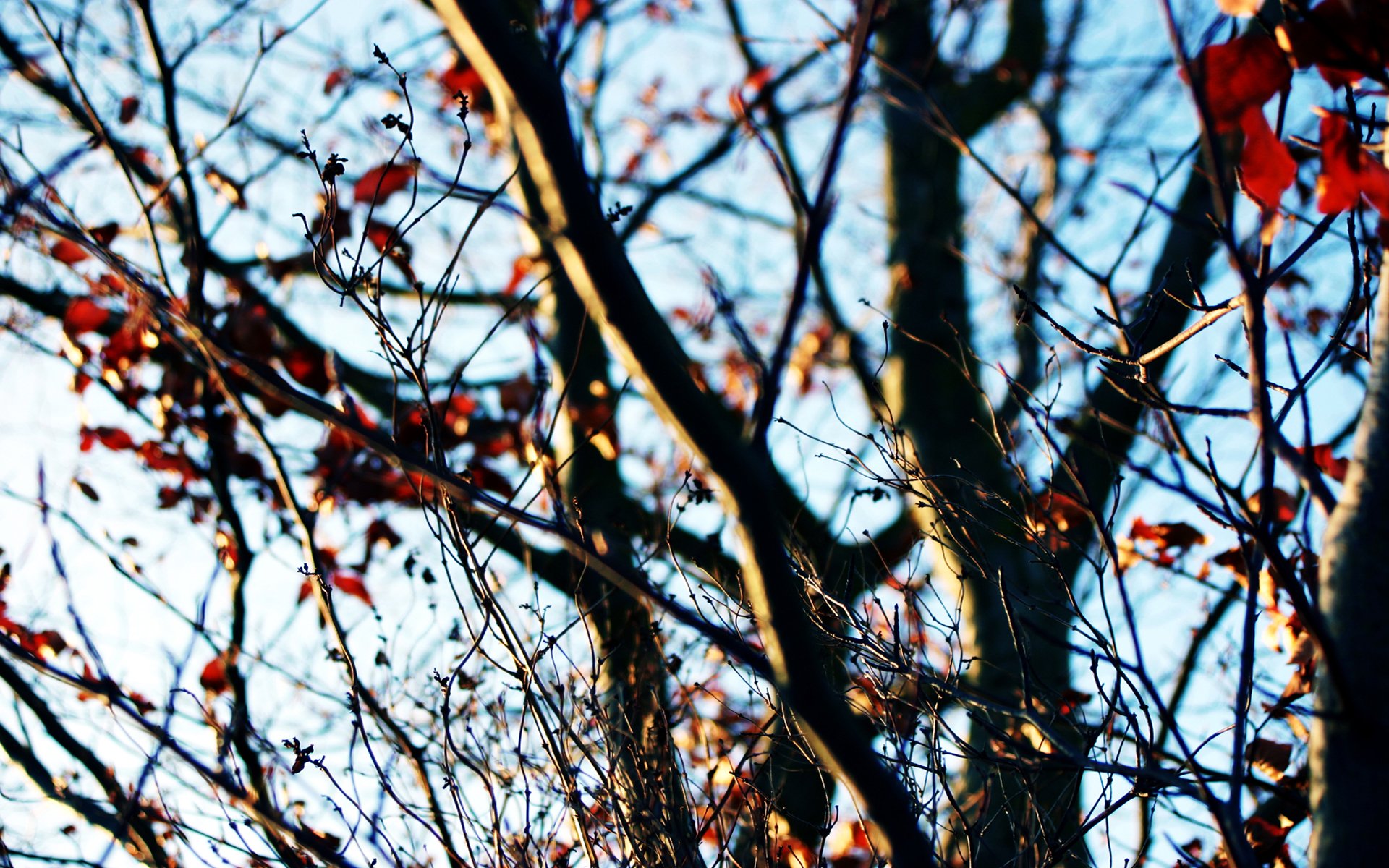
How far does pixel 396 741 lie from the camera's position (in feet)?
7.76

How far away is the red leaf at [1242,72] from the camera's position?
130 cm

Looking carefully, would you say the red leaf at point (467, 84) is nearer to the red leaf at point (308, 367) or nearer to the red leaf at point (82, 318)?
the red leaf at point (308, 367)

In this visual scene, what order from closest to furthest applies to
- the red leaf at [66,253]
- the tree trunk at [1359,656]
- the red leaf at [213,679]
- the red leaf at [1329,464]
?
the tree trunk at [1359,656] → the red leaf at [1329,464] → the red leaf at [213,679] → the red leaf at [66,253]

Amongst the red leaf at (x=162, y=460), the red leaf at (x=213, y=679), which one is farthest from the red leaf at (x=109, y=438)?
the red leaf at (x=213, y=679)

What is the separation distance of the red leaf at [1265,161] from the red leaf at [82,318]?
434 centimetres

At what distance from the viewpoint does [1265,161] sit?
1.31 metres

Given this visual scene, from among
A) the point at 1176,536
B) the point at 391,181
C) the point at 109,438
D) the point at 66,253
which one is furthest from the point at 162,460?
the point at 1176,536

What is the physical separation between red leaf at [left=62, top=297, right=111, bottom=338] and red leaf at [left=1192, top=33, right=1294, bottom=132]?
4.29 metres

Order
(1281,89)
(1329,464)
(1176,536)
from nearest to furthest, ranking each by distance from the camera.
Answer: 1. (1281,89)
2. (1329,464)
3. (1176,536)

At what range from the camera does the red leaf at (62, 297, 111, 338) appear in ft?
13.3

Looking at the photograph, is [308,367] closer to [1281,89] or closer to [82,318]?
[82,318]

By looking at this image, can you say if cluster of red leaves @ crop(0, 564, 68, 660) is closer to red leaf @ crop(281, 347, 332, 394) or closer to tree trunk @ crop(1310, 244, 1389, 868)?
red leaf @ crop(281, 347, 332, 394)

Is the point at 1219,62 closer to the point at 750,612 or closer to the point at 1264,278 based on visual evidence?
the point at 1264,278

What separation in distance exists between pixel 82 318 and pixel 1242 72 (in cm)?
435
